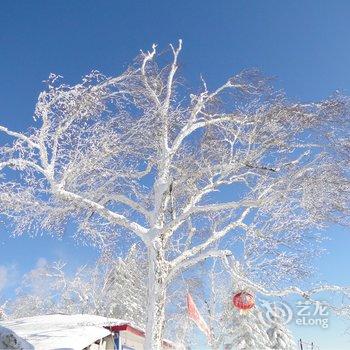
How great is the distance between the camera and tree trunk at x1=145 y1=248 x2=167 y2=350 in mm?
10867

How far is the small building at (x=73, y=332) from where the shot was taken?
15070 millimetres

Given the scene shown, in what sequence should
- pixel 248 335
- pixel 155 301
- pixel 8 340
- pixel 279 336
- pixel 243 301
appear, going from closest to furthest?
1. pixel 8 340
2. pixel 155 301
3. pixel 243 301
4. pixel 248 335
5. pixel 279 336

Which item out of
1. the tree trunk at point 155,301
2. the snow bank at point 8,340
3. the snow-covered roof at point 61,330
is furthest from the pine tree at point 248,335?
the snow bank at point 8,340

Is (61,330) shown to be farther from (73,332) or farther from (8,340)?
(8,340)

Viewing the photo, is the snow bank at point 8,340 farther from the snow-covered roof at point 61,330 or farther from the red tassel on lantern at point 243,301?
the snow-covered roof at point 61,330

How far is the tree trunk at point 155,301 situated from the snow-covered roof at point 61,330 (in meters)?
4.58

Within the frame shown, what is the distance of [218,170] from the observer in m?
12.7

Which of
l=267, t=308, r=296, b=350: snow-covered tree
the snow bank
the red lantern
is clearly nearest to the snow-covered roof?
the red lantern

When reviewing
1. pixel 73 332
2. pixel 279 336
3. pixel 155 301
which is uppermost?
pixel 279 336

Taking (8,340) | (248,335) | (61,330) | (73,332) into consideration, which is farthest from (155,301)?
(248,335)

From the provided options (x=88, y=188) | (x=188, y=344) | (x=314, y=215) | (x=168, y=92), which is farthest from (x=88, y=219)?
(x=188, y=344)

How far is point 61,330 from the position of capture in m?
16.7

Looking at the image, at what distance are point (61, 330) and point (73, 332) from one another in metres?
0.56

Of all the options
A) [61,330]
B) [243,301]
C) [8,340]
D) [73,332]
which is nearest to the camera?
[8,340]
